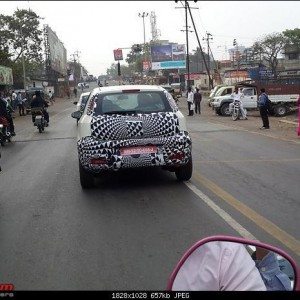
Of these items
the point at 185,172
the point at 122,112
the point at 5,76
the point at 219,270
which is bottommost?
the point at 185,172

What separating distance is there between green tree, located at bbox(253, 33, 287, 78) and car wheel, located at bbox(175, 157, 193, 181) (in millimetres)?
63843

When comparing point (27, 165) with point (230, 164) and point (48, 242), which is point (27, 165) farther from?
point (48, 242)

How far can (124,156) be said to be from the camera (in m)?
7.20

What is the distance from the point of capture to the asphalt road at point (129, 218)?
4.27 metres

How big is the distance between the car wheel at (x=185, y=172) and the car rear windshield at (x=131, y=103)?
102cm

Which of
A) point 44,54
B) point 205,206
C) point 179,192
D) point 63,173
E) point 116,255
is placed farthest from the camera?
point 44,54

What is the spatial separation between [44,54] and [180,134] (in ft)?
207

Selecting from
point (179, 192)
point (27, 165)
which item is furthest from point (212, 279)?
point (27, 165)

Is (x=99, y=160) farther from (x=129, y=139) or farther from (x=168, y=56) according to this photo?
(x=168, y=56)

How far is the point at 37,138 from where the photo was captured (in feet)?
56.9

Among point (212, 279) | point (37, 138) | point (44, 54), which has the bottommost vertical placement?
point (37, 138)

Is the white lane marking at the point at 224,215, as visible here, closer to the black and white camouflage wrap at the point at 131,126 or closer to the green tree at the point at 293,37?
the black and white camouflage wrap at the point at 131,126

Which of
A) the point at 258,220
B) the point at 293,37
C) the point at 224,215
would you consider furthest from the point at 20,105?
the point at 293,37

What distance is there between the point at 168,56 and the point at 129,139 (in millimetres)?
84304
